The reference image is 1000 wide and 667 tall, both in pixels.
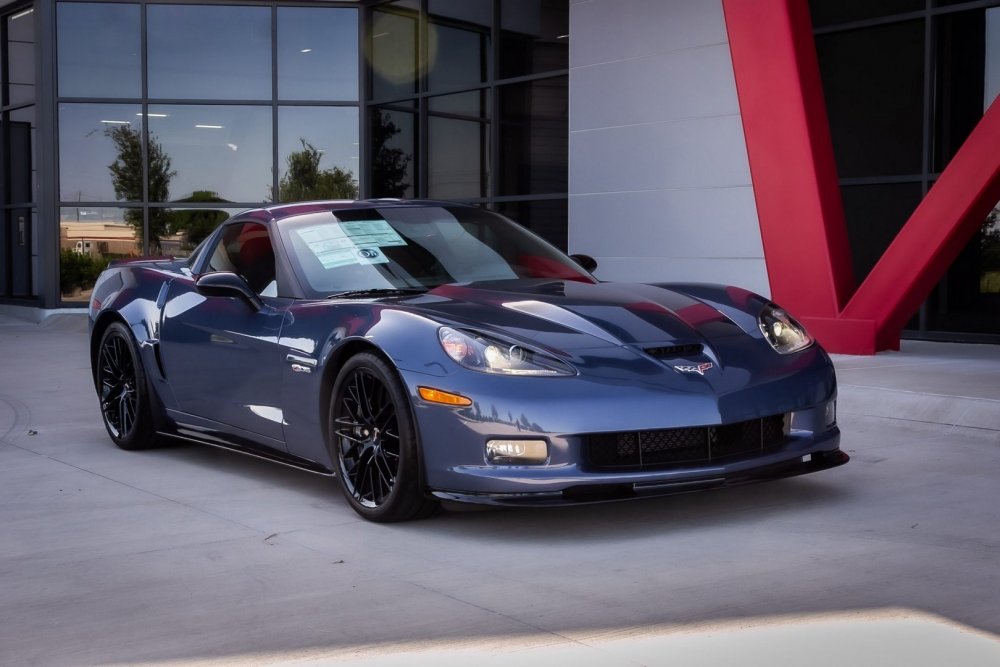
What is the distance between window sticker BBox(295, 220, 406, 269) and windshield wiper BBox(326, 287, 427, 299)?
0.68 feet

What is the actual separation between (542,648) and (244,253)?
11.2 feet

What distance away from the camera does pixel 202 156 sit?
19.6m

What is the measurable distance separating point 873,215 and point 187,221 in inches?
425

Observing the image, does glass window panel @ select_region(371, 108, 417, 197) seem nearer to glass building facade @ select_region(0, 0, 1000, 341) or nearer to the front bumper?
glass building facade @ select_region(0, 0, 1000, 341)

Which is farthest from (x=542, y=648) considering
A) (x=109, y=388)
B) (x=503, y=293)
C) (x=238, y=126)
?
(x=238, y=126)

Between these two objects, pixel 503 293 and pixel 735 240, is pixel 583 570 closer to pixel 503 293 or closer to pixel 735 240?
pixel 503 293

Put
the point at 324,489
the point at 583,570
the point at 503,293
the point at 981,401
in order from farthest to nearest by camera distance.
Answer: the point at 981,401 → the point at 324,489 → the point at 503,293 → the point at 583,570

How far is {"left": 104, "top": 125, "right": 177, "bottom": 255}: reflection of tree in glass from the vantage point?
64.1 feet

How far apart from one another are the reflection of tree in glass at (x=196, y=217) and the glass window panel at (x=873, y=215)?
33.0 ft

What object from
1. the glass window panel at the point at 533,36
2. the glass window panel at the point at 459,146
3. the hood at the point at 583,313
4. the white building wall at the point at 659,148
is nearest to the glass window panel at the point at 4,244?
the glass window panel at the point at 459,146

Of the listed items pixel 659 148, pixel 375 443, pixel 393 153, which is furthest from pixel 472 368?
pixel 393 153

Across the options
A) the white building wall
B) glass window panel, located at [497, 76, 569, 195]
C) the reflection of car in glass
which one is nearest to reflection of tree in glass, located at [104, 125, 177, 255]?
glass window panel, located at [497, 76, 569, 195]

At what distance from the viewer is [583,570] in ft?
A: 13.8

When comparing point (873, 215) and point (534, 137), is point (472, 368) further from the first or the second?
point (534, 137)
